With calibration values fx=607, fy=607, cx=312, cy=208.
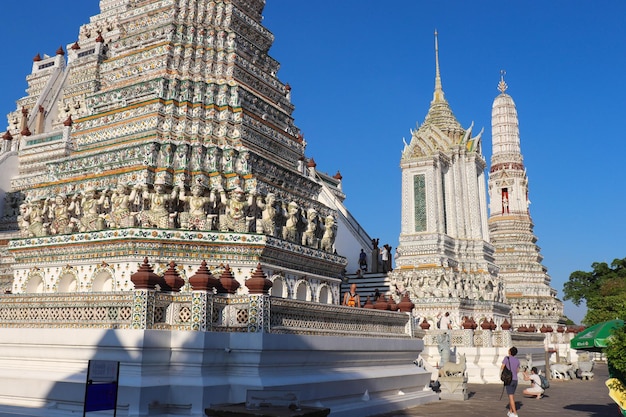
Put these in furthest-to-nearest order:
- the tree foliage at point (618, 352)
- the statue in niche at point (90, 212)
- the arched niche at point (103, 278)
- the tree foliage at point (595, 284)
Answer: the tree foliage at point (595, 284), the statue in niche at point (90, 212), the arched niche at point (103, 278), the tree foliage at point (618, 352)

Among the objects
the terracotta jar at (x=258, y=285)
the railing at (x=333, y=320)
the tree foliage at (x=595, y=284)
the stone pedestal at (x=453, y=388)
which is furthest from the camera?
the tree foliage at (x=595, y=284)

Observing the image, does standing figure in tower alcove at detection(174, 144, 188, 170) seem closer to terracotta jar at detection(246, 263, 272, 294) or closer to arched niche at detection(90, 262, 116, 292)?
Answer: arched niche at detection(90, 262, 116, 292)

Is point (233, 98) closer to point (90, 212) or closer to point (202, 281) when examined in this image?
point (90, 212)

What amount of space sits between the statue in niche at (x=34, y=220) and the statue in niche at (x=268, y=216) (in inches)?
254

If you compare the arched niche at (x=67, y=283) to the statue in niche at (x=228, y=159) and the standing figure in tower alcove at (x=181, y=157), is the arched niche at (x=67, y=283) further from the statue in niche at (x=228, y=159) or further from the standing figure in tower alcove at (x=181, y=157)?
the statue in niche at (x=228, y=159)

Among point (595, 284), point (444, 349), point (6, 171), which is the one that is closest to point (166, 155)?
point (444, 349)

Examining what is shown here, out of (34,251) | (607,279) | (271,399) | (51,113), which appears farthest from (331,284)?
(607,279)

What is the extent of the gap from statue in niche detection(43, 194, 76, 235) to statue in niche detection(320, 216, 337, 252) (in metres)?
7.71

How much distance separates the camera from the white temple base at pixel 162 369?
9.96m

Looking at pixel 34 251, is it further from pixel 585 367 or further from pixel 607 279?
pixel 607 279

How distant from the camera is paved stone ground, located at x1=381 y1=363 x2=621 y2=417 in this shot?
13.0m

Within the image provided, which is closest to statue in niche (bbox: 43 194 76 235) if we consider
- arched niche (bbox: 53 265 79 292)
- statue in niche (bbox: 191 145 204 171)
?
arched niche (bbox: 53 265 79 292)

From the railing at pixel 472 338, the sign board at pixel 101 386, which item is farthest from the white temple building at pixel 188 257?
the railing at pixel 472 338

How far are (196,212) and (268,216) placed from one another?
2.06m
